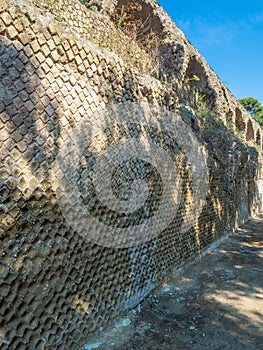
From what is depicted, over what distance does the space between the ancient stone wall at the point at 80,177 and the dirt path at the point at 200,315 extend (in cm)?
24

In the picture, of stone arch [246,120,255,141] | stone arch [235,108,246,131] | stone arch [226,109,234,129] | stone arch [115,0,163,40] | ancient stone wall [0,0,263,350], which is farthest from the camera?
stone arch [246,120,255,141]

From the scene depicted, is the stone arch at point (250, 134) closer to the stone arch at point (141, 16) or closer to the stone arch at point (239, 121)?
the stone arch at point (239, 121)

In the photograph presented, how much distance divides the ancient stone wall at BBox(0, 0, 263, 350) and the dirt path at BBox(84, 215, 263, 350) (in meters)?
0.24

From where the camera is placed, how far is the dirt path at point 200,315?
3.27 metres

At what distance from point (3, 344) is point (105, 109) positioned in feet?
8.41

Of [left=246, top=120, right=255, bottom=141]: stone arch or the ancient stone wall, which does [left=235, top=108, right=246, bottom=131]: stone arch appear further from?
the ancient stone wall

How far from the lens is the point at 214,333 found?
3.50m

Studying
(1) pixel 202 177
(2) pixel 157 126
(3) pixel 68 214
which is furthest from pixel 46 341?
(1) pixel 202 177

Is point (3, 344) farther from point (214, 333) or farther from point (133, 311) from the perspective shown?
point (214, 333)

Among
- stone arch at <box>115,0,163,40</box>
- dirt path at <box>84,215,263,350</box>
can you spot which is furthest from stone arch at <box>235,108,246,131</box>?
dirt path at <box>84,215,263,350</box>

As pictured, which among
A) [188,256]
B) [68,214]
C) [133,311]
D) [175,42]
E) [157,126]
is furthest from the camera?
[175,42]

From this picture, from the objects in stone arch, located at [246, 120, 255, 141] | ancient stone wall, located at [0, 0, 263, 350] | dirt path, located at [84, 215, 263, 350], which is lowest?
dirt path, located at [84, 215, 263, 350]

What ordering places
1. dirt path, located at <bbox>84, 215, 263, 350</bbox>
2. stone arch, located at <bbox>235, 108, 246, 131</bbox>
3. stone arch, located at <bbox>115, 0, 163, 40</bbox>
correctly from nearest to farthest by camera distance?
1. dirt path, located at <bbox>84, 215, 263, 350</bbox>
2. stone arch, located at <bbox>115, 0, 163, 40</bbox>
3. stone arch, located at <bbox>235, 108, 246, 131</bbox>

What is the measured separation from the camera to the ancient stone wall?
233 centimetres
